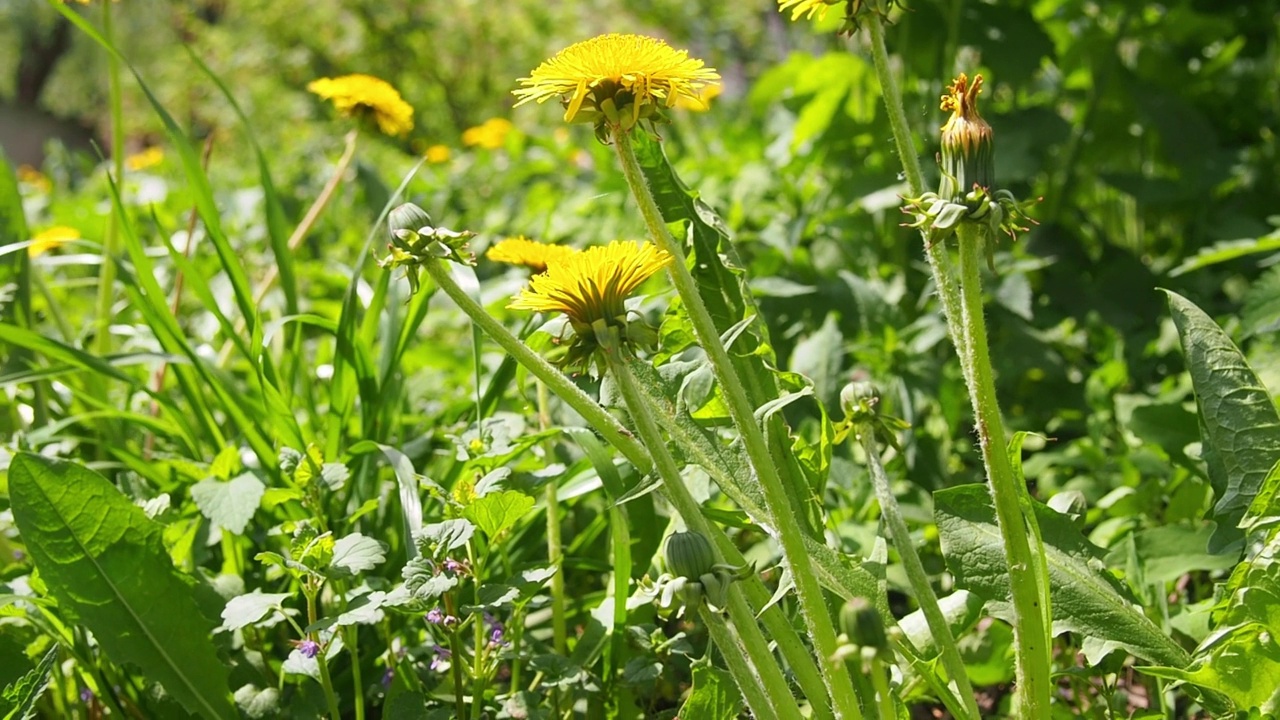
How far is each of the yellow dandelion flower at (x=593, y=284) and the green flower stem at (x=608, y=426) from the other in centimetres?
5

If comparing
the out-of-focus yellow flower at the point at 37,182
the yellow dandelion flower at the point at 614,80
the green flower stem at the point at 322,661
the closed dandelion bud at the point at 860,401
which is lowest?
the green flower stem at the point at 322,661

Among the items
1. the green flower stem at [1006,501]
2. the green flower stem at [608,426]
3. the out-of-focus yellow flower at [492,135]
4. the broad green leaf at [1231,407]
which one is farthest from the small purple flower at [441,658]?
the out-of-focus yellow flower at [492,135]

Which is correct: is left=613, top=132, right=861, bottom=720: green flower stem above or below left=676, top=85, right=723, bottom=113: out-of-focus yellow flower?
below

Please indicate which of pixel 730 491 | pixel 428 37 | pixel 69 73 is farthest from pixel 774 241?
pixel 69 73

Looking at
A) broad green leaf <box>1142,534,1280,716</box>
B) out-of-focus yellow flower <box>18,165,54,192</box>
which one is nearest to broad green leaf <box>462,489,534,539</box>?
broad green leaf <box>1142,534,1280,716</box>

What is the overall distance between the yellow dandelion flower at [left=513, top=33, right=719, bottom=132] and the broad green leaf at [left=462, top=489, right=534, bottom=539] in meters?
0.40

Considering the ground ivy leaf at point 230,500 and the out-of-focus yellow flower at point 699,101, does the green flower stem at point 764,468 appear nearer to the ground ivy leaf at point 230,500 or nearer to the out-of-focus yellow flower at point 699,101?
the out-of-focus yellow flower at point 699,101

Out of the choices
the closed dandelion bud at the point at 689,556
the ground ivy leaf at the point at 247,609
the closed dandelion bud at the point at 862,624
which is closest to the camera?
the closed dandelion bud at the point at 862,624

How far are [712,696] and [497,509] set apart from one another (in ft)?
0.95

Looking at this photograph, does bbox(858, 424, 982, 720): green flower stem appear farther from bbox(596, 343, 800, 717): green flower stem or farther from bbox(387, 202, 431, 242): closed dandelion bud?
bbox(387, 202, 431, 242): closed dandelion bud

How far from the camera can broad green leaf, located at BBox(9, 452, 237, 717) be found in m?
1.26

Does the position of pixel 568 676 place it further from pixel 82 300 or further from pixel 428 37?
pixel 428 37

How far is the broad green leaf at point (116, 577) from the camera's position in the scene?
126cm

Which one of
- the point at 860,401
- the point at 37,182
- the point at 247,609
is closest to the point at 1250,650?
the point at 860,401
